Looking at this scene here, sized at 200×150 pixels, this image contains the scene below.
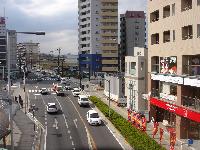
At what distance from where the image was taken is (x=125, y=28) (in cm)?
16100

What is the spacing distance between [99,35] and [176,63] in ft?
331

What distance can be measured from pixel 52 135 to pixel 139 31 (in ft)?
395

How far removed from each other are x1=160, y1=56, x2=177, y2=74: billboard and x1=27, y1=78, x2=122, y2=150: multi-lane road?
389 inches

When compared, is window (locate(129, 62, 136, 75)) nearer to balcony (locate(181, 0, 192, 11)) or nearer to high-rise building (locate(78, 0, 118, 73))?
balcony (locate(181, 0, 192, 11))

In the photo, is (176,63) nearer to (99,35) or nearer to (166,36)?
(166,36)

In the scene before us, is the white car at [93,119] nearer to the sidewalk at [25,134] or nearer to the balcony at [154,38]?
the sidewalk at [25,134]

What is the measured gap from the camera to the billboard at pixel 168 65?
46394 millimetres

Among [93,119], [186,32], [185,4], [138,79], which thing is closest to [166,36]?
[186,32]

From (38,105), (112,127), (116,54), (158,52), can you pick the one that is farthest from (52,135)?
(116,54)

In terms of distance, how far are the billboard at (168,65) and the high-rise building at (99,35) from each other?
9170 centimetres

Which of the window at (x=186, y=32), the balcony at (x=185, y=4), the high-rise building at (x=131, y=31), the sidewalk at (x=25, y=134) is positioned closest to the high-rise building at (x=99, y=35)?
the high-rise building at (x=131, y=31)

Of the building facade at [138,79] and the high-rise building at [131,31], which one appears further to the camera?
the high-rise building at [131,31]

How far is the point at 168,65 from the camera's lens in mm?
48000

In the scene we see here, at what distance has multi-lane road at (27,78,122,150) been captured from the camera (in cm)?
4156
